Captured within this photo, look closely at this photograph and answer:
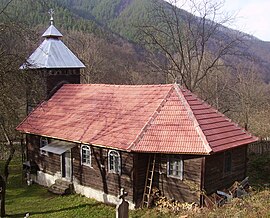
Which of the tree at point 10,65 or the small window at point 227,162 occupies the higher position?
the tree at point 10,65

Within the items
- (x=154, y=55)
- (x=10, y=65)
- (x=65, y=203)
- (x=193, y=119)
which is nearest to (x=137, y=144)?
(x=193, y=119)

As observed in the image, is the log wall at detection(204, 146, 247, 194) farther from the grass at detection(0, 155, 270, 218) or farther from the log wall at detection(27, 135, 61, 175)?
the log wall at detection(27, 135, 61, 175)

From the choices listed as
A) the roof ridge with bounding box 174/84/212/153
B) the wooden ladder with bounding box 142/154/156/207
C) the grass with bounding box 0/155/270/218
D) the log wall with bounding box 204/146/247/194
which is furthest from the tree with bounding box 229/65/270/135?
the wooden ladder with bounding box 142/154/156/207

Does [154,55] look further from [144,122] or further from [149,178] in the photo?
[149,178]

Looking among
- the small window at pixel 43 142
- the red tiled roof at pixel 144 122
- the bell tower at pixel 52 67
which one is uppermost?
the bell tower at pixel 52 67

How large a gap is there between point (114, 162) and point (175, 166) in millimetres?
2713

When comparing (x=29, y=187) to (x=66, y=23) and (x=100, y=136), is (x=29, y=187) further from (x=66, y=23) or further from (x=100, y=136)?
(x=66, y=23)

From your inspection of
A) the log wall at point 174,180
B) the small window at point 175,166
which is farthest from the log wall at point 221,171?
the small window at point 175,166

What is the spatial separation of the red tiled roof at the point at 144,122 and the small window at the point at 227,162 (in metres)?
0.64

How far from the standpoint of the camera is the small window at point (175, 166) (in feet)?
45.5

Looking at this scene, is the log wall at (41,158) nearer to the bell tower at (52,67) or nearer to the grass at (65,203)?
the grass at (65,203)

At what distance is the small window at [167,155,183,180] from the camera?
1388 cm

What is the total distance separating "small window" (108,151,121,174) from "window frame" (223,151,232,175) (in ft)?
14.5

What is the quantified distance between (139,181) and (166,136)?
2.17 m
